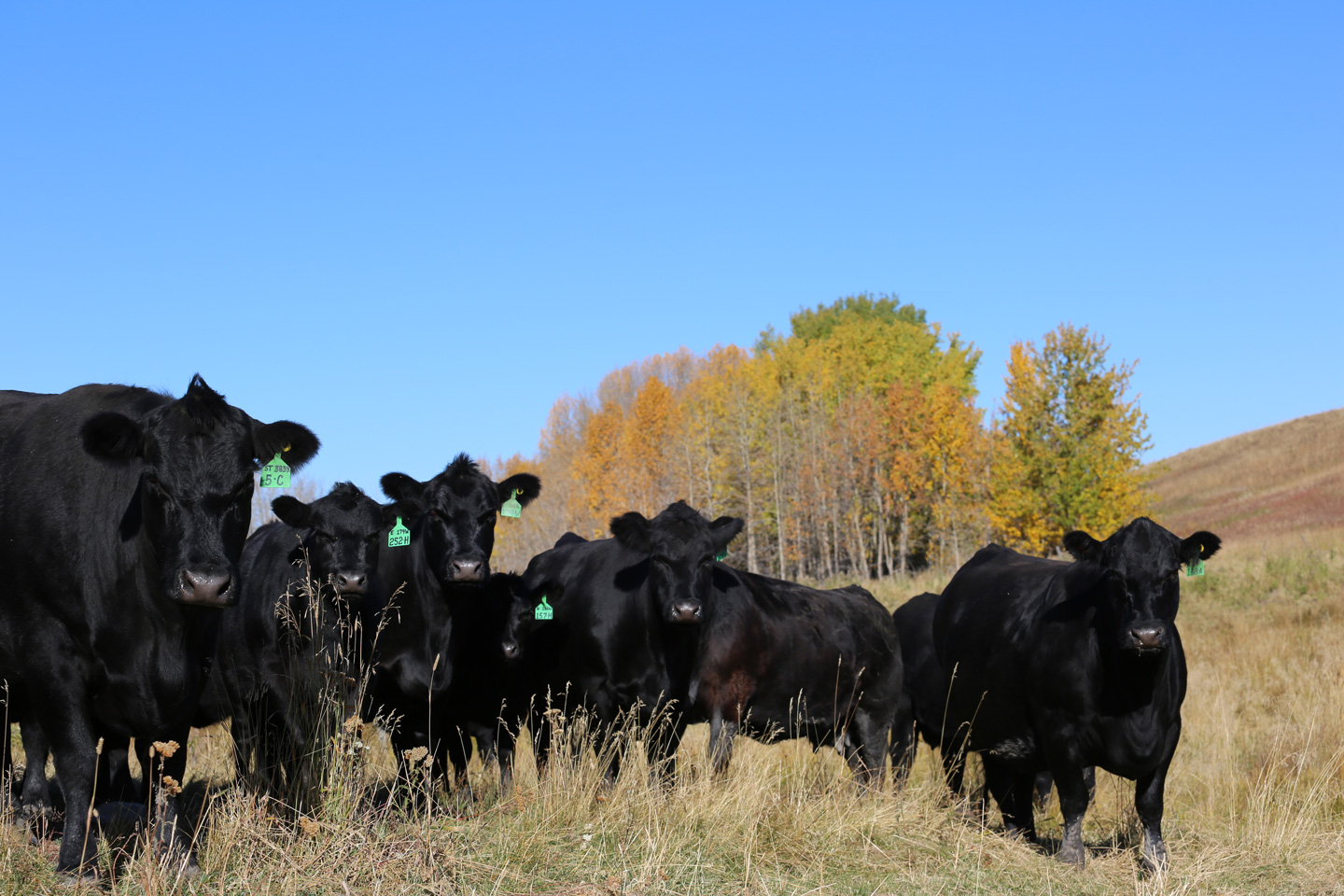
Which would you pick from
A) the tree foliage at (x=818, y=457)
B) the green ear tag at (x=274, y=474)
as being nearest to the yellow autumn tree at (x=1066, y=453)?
the tree foliage at (x=818, y=457)

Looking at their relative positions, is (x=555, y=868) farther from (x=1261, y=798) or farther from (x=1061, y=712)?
(x=1261, y=798)

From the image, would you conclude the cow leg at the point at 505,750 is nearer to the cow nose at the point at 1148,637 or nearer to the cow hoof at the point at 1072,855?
the cow hoof at the point at 1072,855

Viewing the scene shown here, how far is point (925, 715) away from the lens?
10.6 meters

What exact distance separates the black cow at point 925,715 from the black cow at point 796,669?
0.22 m

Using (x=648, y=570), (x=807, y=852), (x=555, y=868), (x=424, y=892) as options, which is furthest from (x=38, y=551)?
(x=648, y=570)

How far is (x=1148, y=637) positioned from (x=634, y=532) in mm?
4214

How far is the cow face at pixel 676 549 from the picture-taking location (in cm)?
910

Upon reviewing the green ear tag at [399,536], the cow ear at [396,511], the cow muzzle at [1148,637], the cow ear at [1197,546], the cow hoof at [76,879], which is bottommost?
the cow hoof at [76,879]

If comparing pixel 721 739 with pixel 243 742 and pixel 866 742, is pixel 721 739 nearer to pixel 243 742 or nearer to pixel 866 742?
pixel 866 742

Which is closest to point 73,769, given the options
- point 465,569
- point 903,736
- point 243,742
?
point 243,742

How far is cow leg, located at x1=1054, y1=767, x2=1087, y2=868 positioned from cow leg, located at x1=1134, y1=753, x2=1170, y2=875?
14.2 inches

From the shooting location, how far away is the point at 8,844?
195 inches

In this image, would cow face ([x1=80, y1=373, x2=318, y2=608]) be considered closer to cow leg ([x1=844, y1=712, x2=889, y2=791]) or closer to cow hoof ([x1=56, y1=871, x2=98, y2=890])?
cow hoof ([x1=56, y1=871, x2=98, y2=890])

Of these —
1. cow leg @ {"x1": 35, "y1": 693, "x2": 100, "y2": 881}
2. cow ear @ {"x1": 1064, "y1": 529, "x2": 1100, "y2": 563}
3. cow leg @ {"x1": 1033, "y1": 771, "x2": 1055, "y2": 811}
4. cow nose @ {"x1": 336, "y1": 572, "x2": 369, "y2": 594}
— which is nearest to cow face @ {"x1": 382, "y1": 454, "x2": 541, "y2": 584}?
cow nose @ {"x1": 336, "y1": 572, "x2": 369, "y2": 594}
